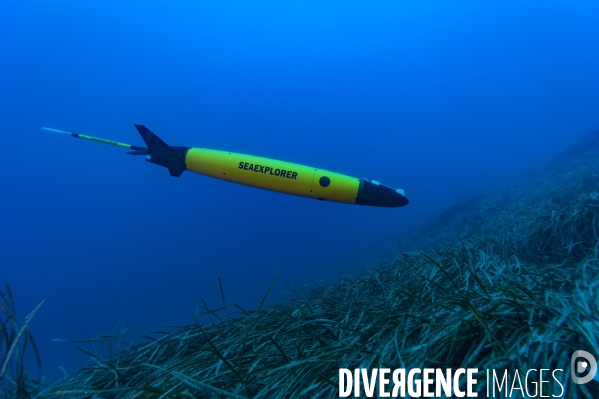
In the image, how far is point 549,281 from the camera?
2.46m

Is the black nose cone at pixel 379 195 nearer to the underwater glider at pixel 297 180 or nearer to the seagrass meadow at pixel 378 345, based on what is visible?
the underwater glider at pixel 297 180

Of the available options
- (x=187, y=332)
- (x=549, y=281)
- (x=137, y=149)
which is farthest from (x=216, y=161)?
(x=549, y=281)

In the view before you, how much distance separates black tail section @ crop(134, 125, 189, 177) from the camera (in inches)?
257

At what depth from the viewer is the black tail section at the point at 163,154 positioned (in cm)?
652

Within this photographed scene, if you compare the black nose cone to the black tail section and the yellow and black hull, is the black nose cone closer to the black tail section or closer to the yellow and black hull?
the yellow and black hull

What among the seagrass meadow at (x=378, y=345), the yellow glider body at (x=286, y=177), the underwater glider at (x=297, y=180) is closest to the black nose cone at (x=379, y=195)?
the underwater glider at (x=297, y=180)

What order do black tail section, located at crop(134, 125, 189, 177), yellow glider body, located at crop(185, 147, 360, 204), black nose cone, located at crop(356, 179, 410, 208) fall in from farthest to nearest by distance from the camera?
black tail section, located at crop(134, 125, 189, 177), black nose cone, located at crop(356, 179, 410, 208), yellow glider body, located at crop(185, 147, 360, 204)

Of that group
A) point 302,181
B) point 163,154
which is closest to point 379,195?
point 302,181

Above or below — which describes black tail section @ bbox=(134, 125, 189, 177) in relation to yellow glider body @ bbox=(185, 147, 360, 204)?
above

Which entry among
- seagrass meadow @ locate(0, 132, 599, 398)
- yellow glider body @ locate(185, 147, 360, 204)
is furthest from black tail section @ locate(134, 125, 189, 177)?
seagrass meadow @ locate(0, 132, 599, 398)

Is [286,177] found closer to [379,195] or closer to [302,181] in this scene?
[302,181]

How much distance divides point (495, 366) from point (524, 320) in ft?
1.49

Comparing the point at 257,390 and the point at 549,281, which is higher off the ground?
the point at 549,281

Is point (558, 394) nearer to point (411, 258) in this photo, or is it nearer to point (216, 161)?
point (411, 258)
